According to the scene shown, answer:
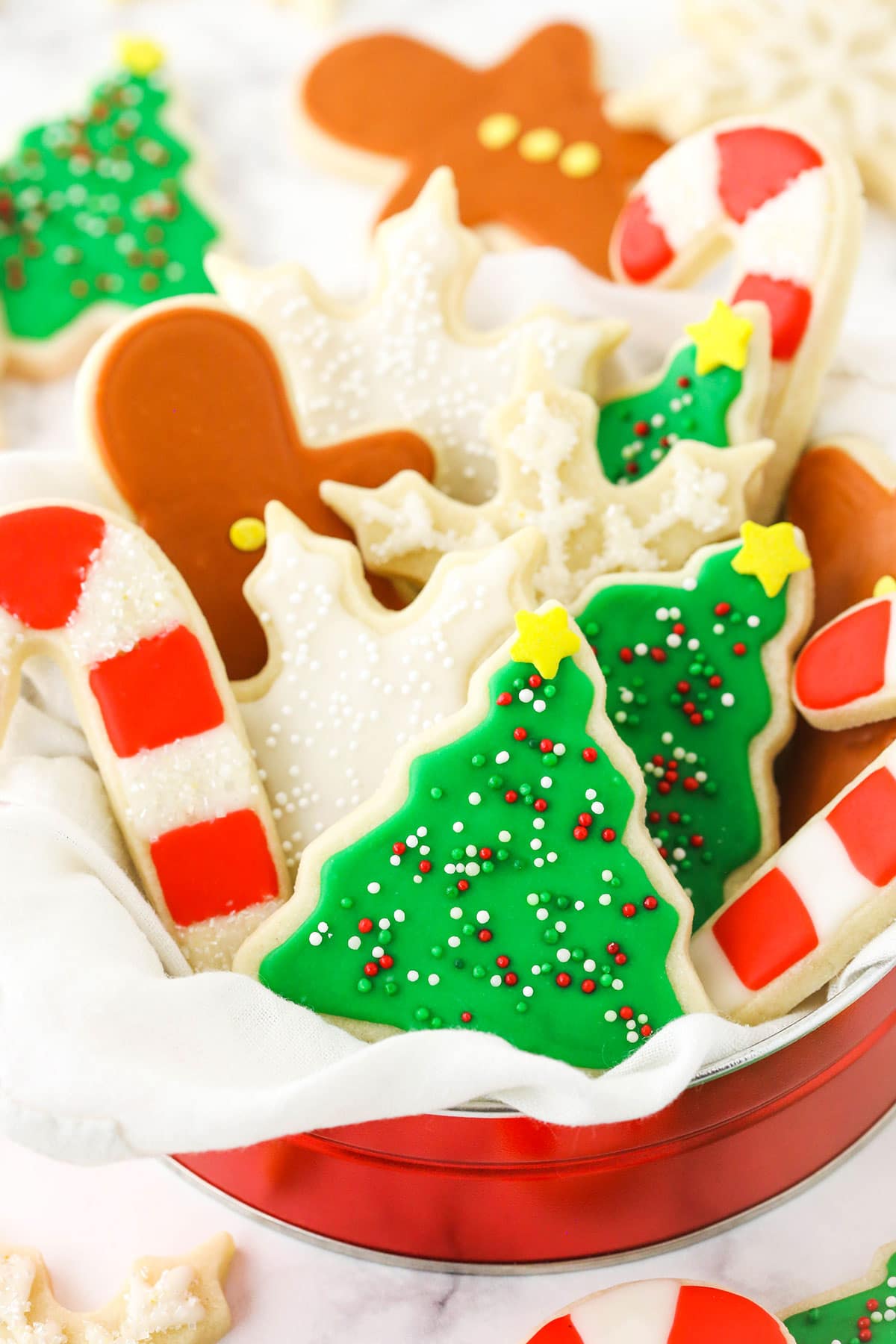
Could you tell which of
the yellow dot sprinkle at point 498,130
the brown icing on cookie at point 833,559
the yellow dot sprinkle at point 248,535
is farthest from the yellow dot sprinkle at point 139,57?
the brown icing on cookie at point 833,559

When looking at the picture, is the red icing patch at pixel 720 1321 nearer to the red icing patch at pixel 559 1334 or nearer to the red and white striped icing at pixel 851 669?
the red icing patch at pixel 559 1334

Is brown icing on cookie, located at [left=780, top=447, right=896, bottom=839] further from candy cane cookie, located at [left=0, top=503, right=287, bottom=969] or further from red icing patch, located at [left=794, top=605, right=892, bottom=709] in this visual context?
candy cane cookie, located at [left=0, top=503, right=287, bottom=969]

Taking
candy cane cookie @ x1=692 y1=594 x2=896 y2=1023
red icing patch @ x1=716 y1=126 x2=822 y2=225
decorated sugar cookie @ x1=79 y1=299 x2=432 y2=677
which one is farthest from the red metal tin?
red icing patch @ x1=716 y1=126 x2=822 y2=225

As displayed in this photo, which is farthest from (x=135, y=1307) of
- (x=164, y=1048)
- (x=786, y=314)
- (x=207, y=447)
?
(x=786, y=314)

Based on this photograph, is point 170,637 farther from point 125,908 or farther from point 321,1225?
point 321,1225

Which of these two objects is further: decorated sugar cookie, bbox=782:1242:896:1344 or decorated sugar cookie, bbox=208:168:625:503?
decorated sugar cookie, bbox=208:168:625:503

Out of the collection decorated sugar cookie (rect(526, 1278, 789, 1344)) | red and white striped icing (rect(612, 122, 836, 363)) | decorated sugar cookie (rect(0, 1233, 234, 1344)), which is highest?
red and white striped icing (rect(612, 122, 836, 363))

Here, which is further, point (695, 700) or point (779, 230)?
point (779, 230)

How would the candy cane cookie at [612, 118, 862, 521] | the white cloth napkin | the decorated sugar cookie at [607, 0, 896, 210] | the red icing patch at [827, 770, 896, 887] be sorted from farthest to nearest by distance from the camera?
the decorated sugar cookie at [607, 0, 896, 210], the candy cane cookie at [612, 118, 862, 521], the red icing patch at [827, 770, 896, 887], the white cloth napkin

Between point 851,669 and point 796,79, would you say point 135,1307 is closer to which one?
point 851,669
